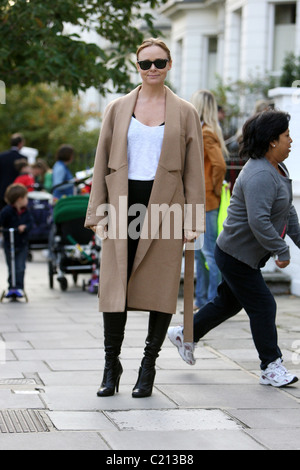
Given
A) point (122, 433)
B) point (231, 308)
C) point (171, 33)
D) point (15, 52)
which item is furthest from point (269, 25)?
point (122, 433)

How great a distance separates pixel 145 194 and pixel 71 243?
579cm

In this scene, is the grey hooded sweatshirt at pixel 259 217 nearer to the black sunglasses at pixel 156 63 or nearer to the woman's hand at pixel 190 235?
the woman's hand at pixel 190 235

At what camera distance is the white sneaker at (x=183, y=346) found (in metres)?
6.10

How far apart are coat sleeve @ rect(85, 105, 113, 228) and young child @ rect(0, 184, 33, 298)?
15.8ft

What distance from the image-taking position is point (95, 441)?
4.32 m

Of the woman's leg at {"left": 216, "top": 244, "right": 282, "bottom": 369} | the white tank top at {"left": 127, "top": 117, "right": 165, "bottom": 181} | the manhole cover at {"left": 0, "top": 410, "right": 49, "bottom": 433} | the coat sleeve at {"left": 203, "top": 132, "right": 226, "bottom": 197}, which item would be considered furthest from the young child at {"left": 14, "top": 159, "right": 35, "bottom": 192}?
the manhole cover at {"left": 0, "top": 410, "right": 49, "bottom": 433}

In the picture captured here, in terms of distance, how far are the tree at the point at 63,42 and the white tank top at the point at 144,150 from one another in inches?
193

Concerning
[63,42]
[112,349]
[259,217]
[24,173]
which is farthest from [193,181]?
[24,173]

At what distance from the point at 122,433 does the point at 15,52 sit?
6959 mm

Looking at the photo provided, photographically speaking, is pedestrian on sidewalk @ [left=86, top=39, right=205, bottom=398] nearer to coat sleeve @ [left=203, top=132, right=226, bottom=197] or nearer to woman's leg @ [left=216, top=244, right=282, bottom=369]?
woman's leg @ [left=216, top=244, right=282, bottom=369]

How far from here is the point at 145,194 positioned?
5.25 metres

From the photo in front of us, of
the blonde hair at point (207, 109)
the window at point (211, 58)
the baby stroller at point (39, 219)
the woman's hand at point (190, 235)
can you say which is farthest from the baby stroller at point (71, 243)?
the window at point (211, 58)

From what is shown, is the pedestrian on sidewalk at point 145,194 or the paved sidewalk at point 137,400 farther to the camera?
the pedestrian on sidewalk at point 145,194
